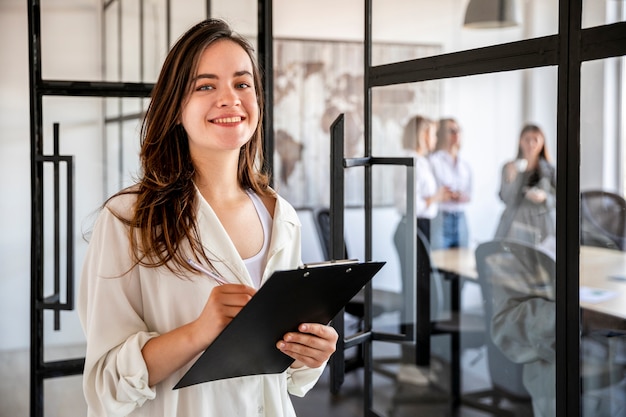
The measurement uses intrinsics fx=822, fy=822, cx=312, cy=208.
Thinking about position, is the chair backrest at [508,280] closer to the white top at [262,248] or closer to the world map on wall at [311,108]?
the white top at [262,248]

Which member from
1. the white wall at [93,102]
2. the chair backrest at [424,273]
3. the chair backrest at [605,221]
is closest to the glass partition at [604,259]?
the chair backrest at [605,221]

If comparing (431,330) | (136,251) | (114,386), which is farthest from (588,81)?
(431,330)

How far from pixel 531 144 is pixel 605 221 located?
945 mm

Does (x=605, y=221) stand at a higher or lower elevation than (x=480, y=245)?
higher

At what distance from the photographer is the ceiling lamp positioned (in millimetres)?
2385

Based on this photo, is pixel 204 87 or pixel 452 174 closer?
pixel 204 87

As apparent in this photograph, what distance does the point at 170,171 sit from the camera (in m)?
1.48

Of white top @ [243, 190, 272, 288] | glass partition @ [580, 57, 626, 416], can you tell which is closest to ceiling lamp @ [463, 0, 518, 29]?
glass partition @ [580, 57, 626, 416]

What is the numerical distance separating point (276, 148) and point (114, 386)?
452 centimetres

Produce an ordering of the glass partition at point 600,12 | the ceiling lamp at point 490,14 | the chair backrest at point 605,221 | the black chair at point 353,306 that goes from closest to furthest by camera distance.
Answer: the glass partition at point 600,12, the chair backrest at point 605,221, the ceiling lamp at point 490,14, the black chair at point 353,306

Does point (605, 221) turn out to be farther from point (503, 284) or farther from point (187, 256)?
point (187, 256)

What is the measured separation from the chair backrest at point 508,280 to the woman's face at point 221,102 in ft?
4.73

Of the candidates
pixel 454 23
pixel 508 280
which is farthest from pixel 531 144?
pixel 454 23

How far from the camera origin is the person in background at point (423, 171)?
351 centimetres
